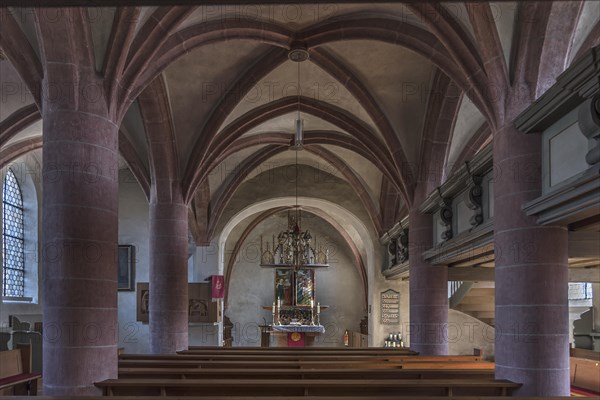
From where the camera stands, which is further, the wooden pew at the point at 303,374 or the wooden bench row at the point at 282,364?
the wooden bench row at the point at 282,364

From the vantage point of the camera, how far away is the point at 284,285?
1074 inches

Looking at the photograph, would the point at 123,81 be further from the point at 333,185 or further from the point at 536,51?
the point at 333,185

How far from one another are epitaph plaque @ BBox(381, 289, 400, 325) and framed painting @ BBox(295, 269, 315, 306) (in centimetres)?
807

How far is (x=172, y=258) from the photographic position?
535 inches

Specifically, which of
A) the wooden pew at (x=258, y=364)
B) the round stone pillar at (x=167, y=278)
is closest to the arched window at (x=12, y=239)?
the round stone pillar at (x=167, y=278)

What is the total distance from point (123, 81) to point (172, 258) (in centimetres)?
608

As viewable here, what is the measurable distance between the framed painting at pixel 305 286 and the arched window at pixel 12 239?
12360 millimetres

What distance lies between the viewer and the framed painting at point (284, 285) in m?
27.2

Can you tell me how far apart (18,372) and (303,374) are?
19.6 feet

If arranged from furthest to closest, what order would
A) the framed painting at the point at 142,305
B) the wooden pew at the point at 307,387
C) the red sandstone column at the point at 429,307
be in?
the framed painting at the point at 142,305 < the red sandstone column at the point at 429,307 < the wooden pew at the point at 307,387

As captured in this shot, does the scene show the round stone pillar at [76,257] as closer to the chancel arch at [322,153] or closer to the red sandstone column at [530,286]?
the chancel arch at [322,153]

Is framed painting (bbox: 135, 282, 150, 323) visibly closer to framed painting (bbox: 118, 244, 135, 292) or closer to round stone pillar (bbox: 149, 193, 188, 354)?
framed painting (bbox: 118, 244, 135, 292)

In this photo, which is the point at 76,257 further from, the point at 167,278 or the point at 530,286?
the point at 167,278

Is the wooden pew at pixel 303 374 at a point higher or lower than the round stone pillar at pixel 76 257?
lower
